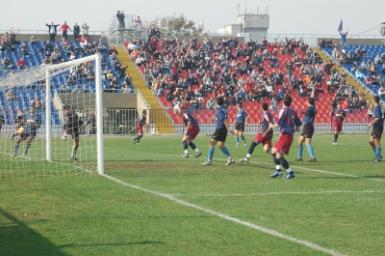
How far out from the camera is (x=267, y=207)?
40.5ft

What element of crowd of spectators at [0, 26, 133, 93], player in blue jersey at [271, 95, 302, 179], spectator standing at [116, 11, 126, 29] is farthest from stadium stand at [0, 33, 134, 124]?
player in blue jersey at [271, 95, 302, 179]

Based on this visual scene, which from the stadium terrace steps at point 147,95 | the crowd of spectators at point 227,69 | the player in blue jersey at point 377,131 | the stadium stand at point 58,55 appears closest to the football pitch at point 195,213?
the player in blue jersey at point 377,131

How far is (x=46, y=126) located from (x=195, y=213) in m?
13.6

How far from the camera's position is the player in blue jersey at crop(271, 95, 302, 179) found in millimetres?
17359

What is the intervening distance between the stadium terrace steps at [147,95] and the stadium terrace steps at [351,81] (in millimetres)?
16290

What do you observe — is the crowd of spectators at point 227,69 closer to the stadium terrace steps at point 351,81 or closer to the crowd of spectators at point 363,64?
the stadium terrace steps at point 351,81

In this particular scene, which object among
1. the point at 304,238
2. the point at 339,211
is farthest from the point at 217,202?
the point at 304,238

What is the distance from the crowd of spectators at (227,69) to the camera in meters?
50.8

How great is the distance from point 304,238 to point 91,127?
2099 cm

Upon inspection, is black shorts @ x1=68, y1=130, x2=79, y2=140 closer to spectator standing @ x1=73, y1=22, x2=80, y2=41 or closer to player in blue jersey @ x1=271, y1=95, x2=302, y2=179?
player in blue jersey @ x1=271, y1=95, x2=302, y2=179

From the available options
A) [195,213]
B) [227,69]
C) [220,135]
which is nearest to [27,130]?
[220,135]

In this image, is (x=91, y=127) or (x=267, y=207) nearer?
(x=267, y=207)

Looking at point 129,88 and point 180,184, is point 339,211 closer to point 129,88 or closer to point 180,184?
point 180,184

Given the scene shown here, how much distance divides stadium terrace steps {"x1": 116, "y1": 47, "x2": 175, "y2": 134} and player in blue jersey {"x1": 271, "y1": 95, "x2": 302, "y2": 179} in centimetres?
2763
